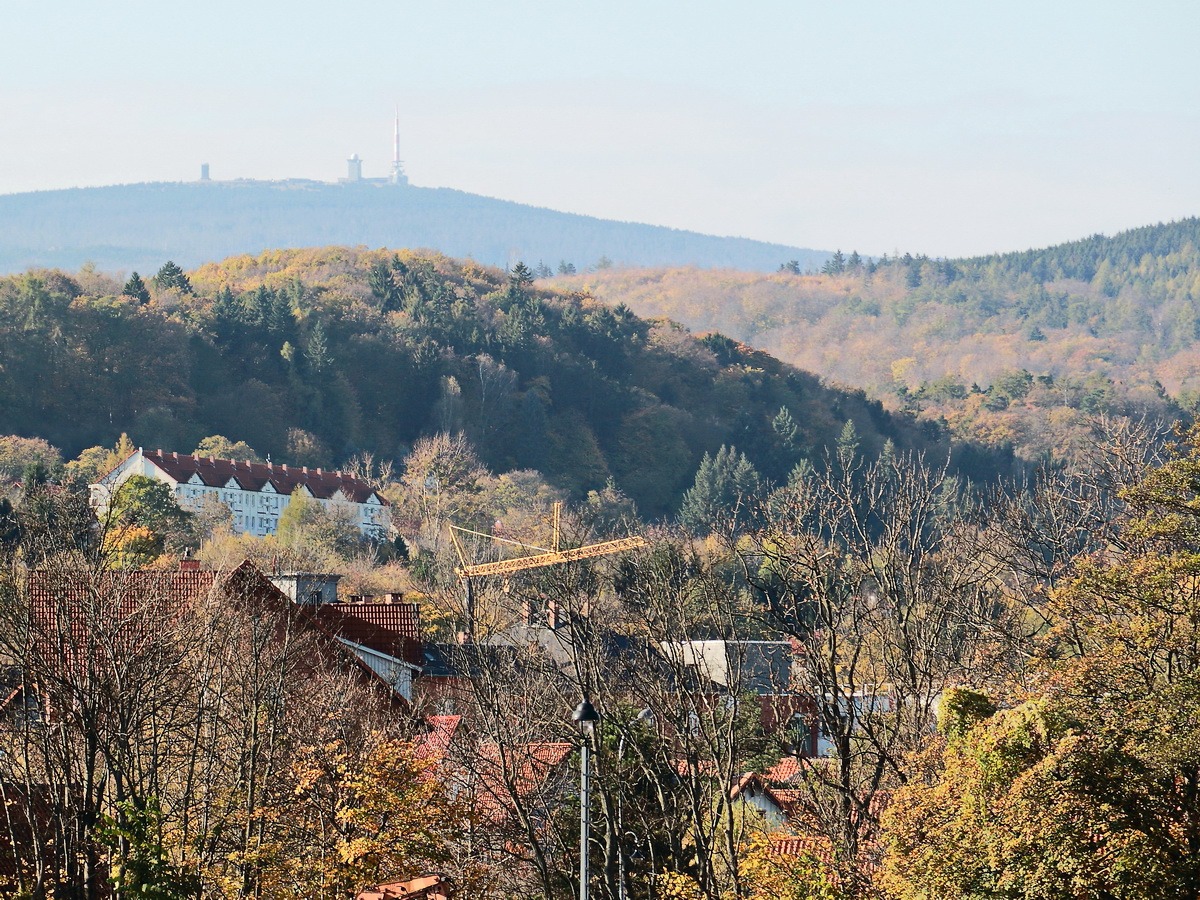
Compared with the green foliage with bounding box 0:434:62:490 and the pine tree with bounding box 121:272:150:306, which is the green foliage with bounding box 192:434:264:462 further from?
the pine tree with bounding box 121:272:150:306

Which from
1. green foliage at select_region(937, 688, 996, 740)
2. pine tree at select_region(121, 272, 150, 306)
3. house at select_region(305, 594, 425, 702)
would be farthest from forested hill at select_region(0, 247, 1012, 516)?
green foliage at select_region(937, 688, 996, 740)

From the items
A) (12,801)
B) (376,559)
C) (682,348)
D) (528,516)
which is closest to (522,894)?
(12,801)

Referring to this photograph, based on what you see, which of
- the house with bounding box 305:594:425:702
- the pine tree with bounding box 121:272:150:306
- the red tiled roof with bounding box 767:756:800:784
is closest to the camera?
the house with bounding box 305:594:425:702

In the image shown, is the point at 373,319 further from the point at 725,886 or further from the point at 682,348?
the point at 725,886

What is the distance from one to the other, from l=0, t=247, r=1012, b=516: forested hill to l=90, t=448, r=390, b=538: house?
628 cm

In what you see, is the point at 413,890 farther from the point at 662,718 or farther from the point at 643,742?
the point at 643,742

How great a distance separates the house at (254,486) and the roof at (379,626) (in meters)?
51.6

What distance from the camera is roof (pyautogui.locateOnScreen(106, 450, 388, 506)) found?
95.9 m

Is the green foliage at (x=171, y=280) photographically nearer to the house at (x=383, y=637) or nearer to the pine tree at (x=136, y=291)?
the pine tree at (x=136, y=291)

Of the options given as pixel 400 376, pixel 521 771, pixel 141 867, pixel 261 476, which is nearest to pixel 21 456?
pixel 261 476

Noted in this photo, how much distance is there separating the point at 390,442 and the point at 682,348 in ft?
118

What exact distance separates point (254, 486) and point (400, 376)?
94.3ft

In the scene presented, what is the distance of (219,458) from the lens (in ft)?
327

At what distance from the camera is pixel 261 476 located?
10069 cm
